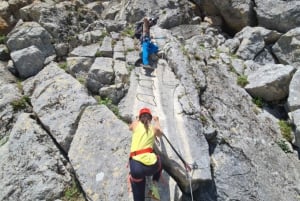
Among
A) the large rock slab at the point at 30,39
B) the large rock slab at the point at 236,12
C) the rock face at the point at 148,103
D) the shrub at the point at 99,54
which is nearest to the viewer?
the rock face at the point at 148,103

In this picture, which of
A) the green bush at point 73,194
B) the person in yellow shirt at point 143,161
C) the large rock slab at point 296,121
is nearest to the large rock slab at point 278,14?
the large rock slab at point 296,121

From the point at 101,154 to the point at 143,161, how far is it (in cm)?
250

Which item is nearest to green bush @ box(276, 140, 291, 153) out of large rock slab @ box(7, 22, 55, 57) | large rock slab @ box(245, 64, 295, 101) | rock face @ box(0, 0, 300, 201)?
rock face @ box(0, 0, 300, 201)

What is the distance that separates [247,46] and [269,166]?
8.36 meters

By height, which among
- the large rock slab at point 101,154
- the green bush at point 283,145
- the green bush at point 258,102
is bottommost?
the green bush at point 283,145

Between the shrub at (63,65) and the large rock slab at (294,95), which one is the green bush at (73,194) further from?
the large rock slab at (294,95)

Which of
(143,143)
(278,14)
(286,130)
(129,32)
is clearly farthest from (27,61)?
(278,14)

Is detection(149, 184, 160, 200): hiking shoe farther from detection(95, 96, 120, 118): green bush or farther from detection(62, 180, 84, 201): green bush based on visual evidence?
detection(95, 96, 120, 118): green bush

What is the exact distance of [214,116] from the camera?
13.2 meters

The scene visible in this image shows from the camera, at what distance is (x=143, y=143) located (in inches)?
355

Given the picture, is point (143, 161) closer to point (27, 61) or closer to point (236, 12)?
point (27, 61)

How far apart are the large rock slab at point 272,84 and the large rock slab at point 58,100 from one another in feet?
24.6

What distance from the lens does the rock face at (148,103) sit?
34.4 feet

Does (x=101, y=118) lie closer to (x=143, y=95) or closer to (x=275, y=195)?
(x=143, y=95)
